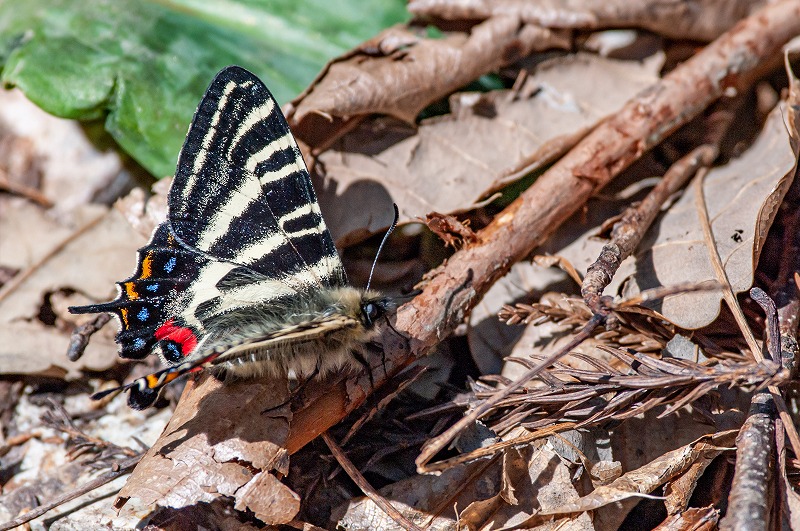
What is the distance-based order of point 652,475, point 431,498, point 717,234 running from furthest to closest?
point 717,234 < point 431,498 < point 652,475

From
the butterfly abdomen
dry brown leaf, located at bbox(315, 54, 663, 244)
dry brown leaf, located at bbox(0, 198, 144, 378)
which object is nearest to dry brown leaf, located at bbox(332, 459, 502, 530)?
the butterfly abdomen

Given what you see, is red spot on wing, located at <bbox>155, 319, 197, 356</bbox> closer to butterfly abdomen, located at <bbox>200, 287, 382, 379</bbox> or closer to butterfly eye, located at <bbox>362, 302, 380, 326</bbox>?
butterfly abdomen, located at <bbox>200, 287, 382, 379</bbox>

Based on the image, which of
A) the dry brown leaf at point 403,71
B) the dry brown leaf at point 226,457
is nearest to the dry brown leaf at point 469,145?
the dry brown leaf at point 403,71

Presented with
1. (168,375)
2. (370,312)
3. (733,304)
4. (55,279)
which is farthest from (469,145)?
(55,279)

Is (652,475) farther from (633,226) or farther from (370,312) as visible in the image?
(370,312)

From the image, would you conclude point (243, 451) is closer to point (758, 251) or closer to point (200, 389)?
point (200, 389)
